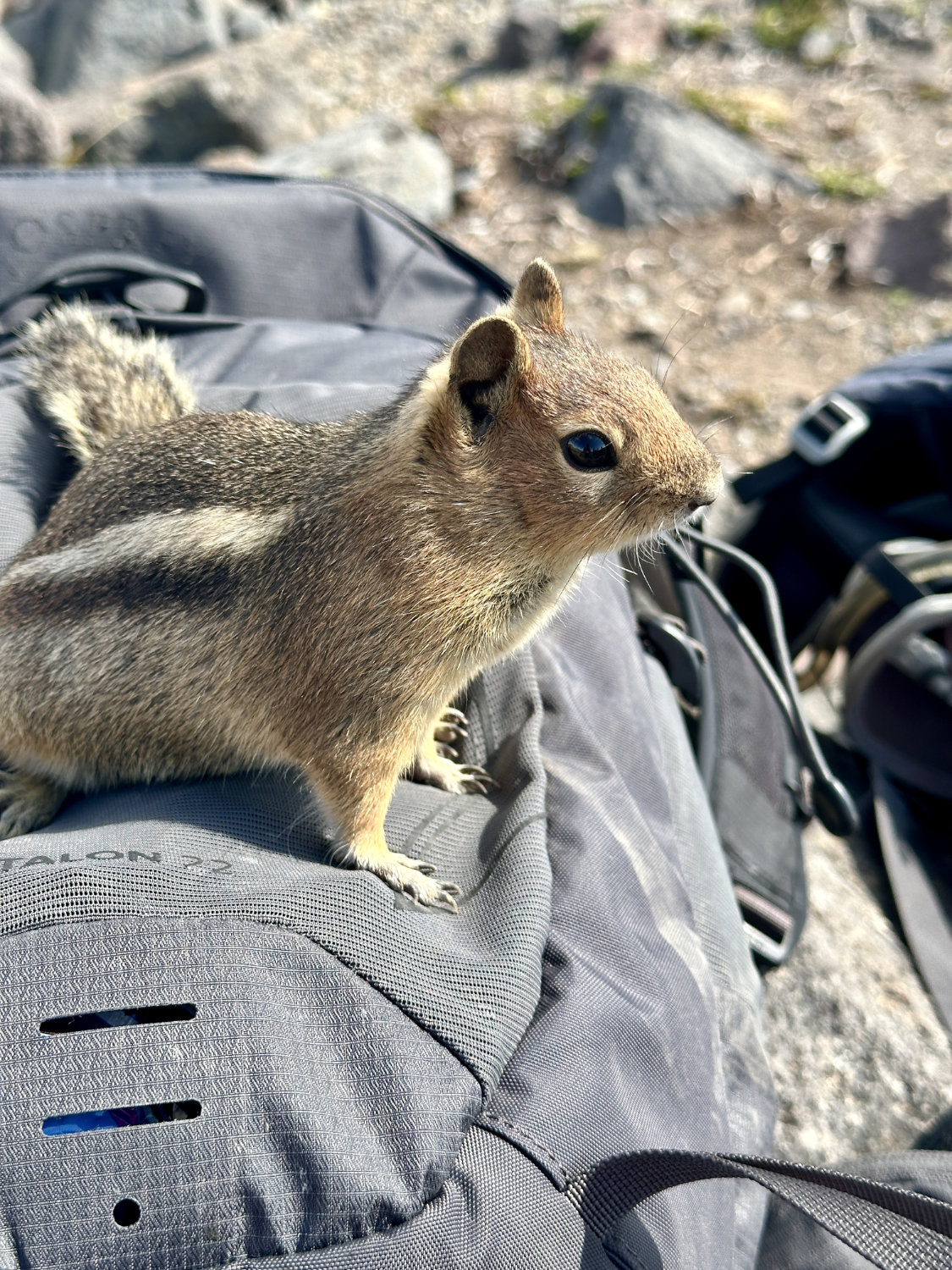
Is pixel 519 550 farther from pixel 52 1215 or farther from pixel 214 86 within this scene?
pixel 214 86

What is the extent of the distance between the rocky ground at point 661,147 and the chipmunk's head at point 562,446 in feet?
5.81

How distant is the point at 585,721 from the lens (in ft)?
7.40

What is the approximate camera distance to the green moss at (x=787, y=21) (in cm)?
915

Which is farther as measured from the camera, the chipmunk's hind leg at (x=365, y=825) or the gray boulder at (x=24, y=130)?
the gray boulder at (x=24, y=130)

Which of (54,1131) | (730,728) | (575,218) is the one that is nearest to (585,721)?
(730,728)

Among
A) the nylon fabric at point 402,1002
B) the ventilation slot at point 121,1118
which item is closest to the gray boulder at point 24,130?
the nylon fabric at point 402,1002

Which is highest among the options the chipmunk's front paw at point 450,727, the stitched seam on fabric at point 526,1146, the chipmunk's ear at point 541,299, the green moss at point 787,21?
the green moss at point 787,21

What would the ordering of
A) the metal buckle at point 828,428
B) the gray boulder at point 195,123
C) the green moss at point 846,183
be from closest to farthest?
1. the metal buckle at point 828,428
2. the green moss at point 846,183
3. the gray boulder at point 195,123

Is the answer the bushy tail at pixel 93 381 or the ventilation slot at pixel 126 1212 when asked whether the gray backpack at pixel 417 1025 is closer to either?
the ventilation slot at pixel 126 1212

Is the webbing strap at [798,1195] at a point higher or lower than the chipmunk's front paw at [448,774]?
higher

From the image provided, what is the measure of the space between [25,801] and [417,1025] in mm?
1305

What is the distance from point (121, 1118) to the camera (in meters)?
1.40

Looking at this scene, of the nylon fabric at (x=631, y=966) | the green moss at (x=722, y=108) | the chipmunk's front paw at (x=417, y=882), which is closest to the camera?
the nylon fabric at (x=631, y=966)

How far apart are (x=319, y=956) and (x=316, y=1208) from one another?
0.33m
